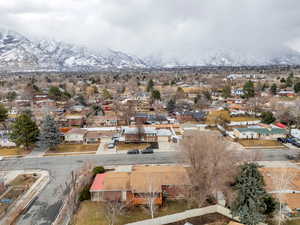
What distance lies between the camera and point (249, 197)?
15086mm

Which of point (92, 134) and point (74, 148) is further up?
point (92, 134)

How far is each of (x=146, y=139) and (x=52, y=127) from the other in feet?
48.3

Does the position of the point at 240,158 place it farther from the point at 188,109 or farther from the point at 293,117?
the point at 188,109

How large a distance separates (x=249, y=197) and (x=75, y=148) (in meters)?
25.7

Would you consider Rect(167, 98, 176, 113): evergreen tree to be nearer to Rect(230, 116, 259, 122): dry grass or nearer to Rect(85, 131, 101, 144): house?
Rect(230, 116, 259, 122): dry grass

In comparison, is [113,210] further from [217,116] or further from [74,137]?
[217,116]

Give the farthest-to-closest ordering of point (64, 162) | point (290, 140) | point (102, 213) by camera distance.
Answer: point (290, 140) < point (64, 162) < point (102, 213)

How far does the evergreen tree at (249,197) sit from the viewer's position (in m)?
14.7

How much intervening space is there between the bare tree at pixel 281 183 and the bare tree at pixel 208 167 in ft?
11.7

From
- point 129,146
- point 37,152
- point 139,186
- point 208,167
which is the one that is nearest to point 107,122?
point 129,146

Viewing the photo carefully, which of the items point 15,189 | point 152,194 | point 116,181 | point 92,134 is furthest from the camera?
point 92,134

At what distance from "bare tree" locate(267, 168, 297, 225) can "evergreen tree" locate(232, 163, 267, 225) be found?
1.32 m

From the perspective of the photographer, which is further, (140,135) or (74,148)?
(140,135)

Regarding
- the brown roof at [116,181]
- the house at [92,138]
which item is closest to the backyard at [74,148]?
the house at [92,138]
